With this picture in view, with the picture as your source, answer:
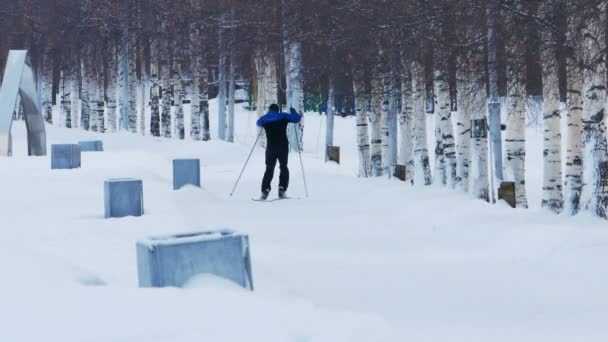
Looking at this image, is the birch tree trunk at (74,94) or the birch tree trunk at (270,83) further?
the birch tree trunk at (74,94)

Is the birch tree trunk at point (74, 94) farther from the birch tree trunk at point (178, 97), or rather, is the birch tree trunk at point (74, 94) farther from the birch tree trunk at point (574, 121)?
the birch tree trunk at point (574, 121)

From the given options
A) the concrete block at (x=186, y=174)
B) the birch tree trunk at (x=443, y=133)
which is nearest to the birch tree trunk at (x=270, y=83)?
the birch tree trunk at (x=443, y=133)

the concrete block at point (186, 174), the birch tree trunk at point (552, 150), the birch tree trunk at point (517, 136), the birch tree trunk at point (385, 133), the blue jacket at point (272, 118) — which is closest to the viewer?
the birch tree trunk at point (552, 150)

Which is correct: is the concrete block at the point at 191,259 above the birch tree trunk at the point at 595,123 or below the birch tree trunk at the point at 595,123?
below

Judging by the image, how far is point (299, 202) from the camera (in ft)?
54.3

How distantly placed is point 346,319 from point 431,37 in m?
11.6

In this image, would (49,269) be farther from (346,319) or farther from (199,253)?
(346,319)

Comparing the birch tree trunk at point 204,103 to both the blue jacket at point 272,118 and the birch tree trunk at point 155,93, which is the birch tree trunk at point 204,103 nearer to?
the birch tree trunk at point 155,93

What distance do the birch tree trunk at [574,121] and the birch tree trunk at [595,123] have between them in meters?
0.14

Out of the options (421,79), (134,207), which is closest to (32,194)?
(134,207)

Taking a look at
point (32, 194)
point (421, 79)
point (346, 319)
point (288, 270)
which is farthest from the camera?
point (421, 79)

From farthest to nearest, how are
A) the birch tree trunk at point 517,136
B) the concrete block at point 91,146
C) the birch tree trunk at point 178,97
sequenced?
the birch tree trunk at point 178,97
the concrete block at point 91,146
the birch tree trunk at point 517,136

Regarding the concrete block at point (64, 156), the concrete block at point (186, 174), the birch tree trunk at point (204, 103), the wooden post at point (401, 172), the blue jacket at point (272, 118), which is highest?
the birch tree trunk at point (204, 103)

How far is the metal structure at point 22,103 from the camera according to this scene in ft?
83.9
